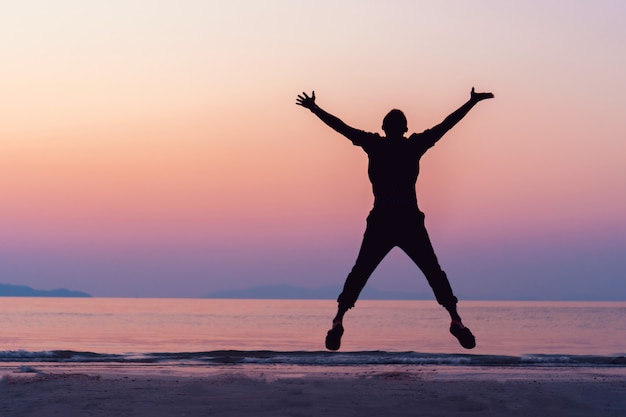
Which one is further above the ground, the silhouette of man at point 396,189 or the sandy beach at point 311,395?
the silhouette of man at point 396,189

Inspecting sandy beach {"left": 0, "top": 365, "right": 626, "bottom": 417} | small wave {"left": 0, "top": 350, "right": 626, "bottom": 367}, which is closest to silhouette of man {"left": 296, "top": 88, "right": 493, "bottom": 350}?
sandy beach {"left": 0, "top": 365, "right": 626, "bottom": 417}

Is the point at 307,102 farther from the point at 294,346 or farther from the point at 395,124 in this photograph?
the point at 294,346

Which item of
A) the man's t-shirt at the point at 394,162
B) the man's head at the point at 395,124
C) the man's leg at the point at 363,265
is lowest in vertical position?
the man's leg at the point at 363,265

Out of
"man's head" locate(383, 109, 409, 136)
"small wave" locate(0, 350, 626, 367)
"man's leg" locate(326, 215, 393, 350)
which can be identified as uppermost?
"man's head" locate(383, 109, 409, 136)

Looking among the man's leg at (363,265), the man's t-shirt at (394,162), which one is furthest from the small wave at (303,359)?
the man's t-shirt at (394,162)

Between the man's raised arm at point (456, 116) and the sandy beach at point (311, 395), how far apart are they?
1010cm

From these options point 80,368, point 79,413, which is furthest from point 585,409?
point 80,368

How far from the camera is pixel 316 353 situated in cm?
4647

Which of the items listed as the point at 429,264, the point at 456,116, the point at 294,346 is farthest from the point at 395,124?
the point at 294,346

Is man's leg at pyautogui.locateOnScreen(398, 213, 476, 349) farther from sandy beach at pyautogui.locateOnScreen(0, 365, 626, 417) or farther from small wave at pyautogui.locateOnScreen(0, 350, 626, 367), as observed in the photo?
small wave at pyautogui.locateOnScreen(0, 350, 626, 367)

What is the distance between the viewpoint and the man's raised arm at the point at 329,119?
949 cm

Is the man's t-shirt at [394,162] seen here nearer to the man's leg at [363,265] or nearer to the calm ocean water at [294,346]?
the man's leg at [363,265]

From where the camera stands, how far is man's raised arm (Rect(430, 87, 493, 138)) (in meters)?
9.46

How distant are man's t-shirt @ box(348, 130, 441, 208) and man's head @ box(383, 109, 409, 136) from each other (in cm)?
12
